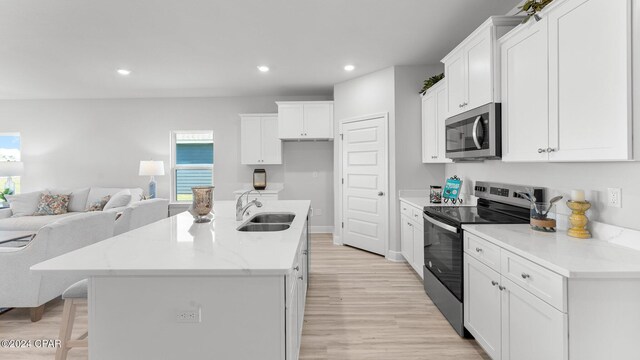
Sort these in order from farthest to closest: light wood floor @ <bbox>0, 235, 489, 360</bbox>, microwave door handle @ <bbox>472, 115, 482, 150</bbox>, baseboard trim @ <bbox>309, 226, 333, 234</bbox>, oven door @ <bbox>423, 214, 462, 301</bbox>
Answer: baseboard trim @ <bbox>309, 226, 333, 234</bbox> → microwave door handle @ <bbox>472, 115, 482, 150</bbox> → oven door @ <bbox>423, 214, 462, 301</bbox> → light wood floor @ <bbox>0, 235, 489, 360</bbox>

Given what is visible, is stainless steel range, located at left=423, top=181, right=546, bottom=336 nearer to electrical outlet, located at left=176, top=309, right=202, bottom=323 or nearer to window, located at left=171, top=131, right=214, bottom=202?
electrical outlet, located at left=176, top=309, right=202, bottom=323

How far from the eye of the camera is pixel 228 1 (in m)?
2.47

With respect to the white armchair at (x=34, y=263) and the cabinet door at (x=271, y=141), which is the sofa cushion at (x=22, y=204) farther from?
the cabinet door at (x=271, y=141)

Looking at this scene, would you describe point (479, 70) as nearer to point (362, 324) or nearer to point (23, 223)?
point (362, 324)

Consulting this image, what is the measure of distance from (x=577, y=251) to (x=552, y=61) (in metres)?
1.06

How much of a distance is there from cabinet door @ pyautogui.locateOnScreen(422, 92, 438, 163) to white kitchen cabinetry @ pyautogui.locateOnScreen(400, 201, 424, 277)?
27.6 inches

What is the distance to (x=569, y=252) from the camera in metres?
1.41

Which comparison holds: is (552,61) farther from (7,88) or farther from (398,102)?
(7,88)

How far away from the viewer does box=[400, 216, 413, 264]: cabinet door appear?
11.0ft

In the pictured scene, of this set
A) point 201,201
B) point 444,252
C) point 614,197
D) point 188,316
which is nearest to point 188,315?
point 188,316

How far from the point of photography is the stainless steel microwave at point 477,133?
6.97 feet

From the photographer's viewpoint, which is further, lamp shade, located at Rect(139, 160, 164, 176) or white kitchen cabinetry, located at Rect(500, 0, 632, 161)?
lamp shade, located at Rect(139, 160, 164, 176)

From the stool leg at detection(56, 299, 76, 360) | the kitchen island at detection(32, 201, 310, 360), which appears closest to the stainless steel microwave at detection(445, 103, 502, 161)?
the kitchen island at detection(32, 201, 310, 360)

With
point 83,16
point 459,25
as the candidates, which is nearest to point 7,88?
point 83,16
